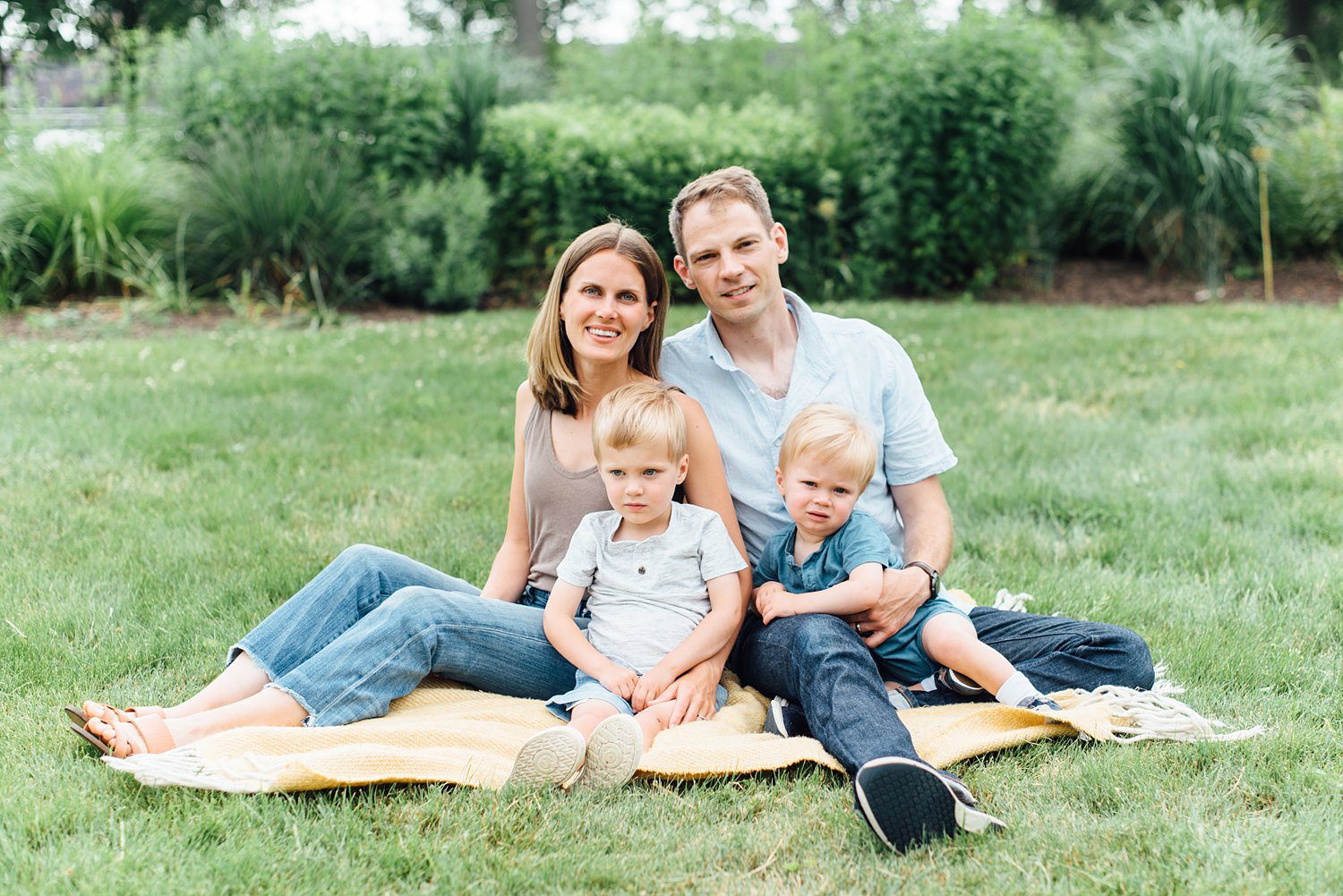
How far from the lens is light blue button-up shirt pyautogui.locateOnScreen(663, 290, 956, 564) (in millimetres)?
3350

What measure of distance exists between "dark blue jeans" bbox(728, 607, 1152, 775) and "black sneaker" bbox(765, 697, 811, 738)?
4 cm


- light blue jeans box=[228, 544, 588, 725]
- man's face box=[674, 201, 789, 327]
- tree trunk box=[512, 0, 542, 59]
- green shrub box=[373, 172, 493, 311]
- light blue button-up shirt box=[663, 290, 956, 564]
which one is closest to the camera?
light blue jeans box=[228, 544, 588, 725]

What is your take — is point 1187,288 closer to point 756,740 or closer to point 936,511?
point 936,511

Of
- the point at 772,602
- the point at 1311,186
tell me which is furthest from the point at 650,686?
the point at 1311,186

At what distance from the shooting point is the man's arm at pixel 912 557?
3.03m

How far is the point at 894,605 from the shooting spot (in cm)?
302

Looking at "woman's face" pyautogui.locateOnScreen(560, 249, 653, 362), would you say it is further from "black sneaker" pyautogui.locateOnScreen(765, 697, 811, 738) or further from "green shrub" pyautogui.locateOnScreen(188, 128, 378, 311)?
"green shrub" pyautogui.locateOnScreen(188, 128, 378, 311)

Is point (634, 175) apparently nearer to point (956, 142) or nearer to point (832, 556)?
point (956, 142)

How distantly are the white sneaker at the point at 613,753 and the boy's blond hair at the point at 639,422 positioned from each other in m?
0.72

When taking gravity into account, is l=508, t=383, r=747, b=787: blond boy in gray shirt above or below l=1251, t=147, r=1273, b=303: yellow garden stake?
below

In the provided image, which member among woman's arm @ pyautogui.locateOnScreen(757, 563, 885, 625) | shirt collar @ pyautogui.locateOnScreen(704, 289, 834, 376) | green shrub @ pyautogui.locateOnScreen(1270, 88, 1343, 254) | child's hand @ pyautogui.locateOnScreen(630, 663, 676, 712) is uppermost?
green shrub @ pyautogui.locateOnScreen(1270, 88, 1343, 254)

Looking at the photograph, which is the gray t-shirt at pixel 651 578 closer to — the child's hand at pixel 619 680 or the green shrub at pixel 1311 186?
the child's hand at pixel 619 680

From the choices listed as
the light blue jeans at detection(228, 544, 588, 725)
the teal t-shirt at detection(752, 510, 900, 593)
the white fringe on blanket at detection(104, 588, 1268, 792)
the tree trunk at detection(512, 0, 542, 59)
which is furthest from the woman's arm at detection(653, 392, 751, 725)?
the tree trunk at detection(512, 0, 542, 59)

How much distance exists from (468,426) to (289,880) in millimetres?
3870
